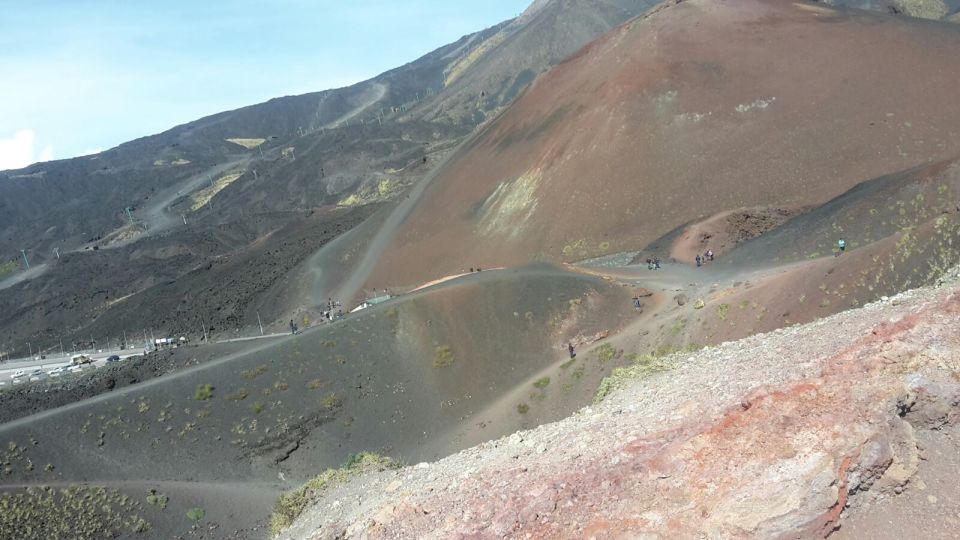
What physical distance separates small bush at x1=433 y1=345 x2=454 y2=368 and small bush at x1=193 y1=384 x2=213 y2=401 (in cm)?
1120

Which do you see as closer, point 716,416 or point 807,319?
point 716,416

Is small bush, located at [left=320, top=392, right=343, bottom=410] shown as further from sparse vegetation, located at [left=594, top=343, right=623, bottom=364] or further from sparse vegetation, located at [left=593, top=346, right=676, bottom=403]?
sparse vegetation, located at [left=593, top=346, right=676, bottom=403]

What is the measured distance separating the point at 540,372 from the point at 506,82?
151306 millimetres

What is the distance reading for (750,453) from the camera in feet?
31.8

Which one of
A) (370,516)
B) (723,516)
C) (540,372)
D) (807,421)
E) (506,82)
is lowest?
(540,372)

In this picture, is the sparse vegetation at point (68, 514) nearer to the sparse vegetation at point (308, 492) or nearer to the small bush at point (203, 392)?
the small bush at point (203, 392)

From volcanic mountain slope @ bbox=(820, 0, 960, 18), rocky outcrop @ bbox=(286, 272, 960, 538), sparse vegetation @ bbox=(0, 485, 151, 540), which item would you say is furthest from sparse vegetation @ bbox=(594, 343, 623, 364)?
volcanic mountain slope @ bbox=(820, 0, 960, 18)

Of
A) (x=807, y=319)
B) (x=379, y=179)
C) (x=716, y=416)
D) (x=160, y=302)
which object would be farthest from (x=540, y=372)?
(x=379, y=179)

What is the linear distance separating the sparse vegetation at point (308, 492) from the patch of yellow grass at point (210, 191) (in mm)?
139172

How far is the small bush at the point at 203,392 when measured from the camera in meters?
32.7

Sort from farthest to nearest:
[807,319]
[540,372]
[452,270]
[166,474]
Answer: [452,270] → [540,372] → [166,474] → [807,319]

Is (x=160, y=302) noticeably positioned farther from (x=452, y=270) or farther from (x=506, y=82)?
(x=506, y=82)

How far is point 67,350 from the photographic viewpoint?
6594 cm

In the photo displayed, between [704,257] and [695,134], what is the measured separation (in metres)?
17.8
